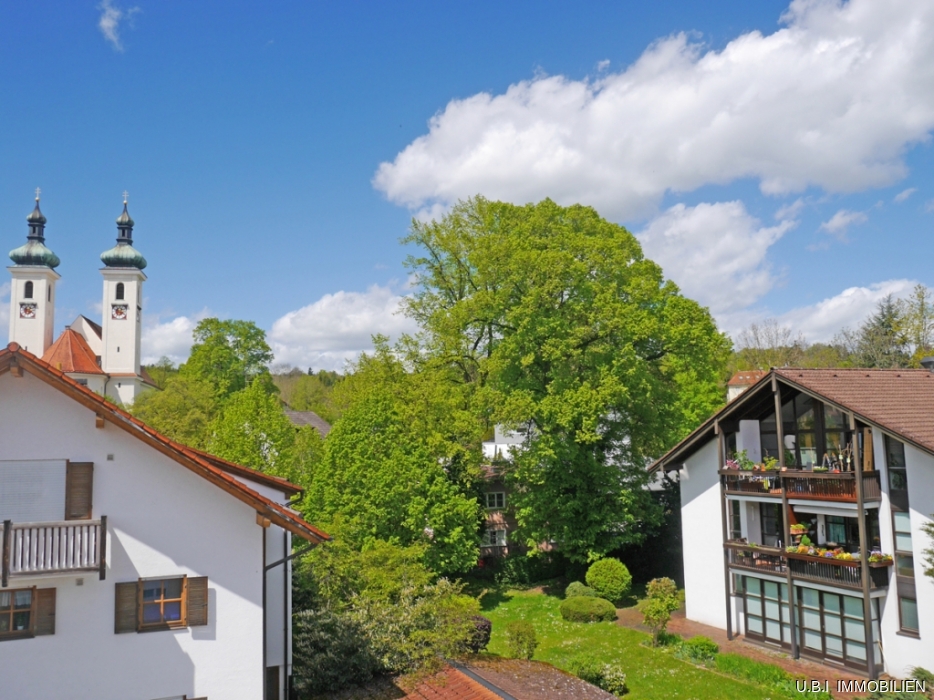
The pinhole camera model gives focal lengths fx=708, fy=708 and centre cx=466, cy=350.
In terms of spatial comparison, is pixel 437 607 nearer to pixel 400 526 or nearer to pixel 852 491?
pixel 400 526

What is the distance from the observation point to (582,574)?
34.5m

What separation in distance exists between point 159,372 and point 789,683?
8304cm

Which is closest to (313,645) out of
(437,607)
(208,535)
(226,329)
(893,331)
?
(437,607)

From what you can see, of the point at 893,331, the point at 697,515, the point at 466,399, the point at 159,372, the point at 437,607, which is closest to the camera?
the point at 437,607

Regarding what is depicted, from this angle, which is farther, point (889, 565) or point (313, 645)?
point (889, 565)

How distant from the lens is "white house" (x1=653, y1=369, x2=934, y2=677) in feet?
69.8

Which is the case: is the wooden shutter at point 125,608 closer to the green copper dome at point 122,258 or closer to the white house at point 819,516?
the white house at point 819,516

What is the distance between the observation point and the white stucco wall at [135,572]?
43.4ft

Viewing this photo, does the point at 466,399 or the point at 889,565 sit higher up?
the point at 466,399

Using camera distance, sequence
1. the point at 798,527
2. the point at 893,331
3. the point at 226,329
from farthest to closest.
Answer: the point at 226,329, the point at 893,331, the point at 798,527

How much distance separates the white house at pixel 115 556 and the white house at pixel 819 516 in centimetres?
1715

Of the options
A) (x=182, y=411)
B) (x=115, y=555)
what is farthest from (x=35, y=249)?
(x=115, y=555)

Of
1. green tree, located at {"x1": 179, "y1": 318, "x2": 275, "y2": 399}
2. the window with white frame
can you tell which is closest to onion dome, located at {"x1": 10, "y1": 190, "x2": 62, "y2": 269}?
green tree, located at {"x1": 179, "y1": 318, "x2": 275, "y2": 399}

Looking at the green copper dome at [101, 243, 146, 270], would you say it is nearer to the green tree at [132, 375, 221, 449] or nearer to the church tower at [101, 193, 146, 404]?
the church tower at [101, 193, 146, 404]
